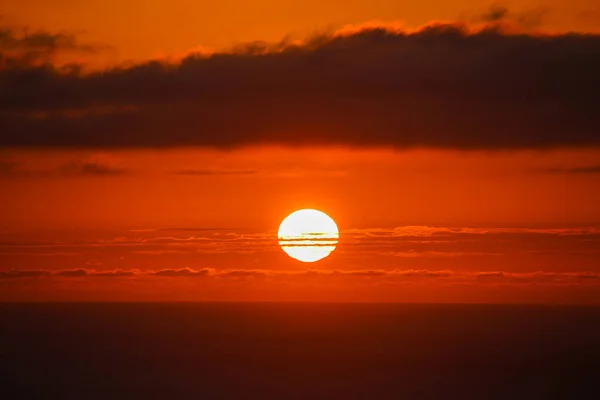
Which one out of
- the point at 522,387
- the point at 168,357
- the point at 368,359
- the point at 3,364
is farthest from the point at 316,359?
the point at 3,364

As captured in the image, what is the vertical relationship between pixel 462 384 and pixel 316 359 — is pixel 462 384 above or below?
below

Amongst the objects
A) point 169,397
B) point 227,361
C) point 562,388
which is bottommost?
point 169,397

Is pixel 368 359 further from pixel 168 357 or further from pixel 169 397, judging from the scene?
pixel 169 397

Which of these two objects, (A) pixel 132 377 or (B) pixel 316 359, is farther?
(B) pixel 316 359

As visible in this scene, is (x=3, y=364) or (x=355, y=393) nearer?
(x=355, y=393)

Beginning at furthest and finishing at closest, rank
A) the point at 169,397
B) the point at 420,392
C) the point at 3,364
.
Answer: the point at 3,364
the point at 420,392
the point at 169,397

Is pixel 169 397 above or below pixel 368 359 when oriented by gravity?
below

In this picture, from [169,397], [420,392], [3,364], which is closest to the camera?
[169,397]

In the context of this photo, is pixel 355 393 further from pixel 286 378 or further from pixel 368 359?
pixel 368 359

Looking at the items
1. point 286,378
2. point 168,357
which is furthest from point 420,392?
point 168,357
